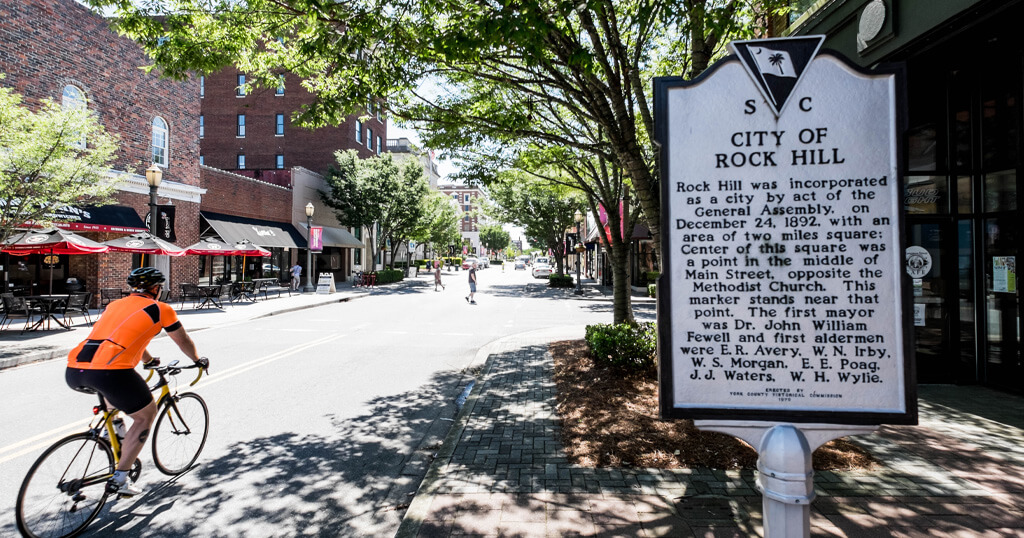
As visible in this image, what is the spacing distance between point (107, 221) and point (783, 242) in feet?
73.2

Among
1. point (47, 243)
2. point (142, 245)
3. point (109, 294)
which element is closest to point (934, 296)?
point (47, 243)

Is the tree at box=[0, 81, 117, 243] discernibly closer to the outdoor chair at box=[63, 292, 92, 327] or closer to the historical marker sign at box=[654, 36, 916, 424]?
the outdoor chair at box=[63, 292, 92, 327]

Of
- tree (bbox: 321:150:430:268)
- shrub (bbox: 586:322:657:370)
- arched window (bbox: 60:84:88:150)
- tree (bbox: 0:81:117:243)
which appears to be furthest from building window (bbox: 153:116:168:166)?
shrub (bbox: 586:322:657:370)

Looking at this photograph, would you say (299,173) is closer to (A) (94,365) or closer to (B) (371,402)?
(B) (371,402)

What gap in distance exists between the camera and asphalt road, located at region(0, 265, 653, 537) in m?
3.83

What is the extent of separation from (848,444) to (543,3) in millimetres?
5633

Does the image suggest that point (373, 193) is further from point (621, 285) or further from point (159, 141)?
point (621, 285)

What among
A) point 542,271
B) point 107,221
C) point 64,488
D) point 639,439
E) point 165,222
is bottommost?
point 639,439

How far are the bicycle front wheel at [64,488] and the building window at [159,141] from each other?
21.5 metres

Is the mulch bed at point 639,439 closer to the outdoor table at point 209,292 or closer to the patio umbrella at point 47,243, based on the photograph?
the patio umbrella at point 47,243

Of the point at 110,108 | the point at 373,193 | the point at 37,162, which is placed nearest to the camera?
the point at 37,162

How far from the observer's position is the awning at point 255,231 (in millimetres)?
24708

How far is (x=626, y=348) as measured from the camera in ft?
23.4

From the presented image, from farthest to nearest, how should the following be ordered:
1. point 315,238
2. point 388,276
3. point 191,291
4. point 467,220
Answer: point 467,220, point 388,276, point 315,238, point 191,291
